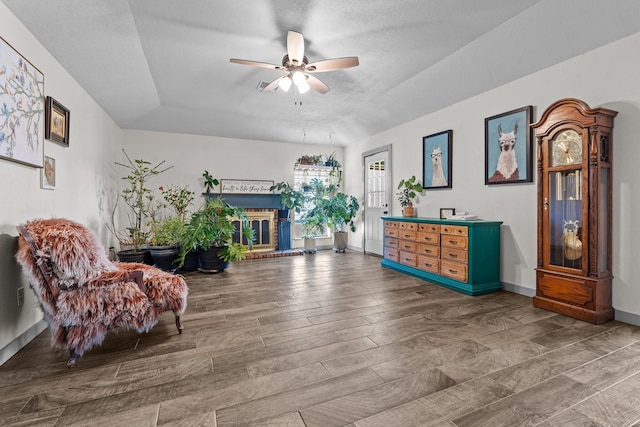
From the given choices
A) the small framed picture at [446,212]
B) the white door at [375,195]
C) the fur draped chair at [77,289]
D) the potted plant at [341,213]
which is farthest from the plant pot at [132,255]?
the small framed picture at [446,212]

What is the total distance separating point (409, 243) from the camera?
14.7 ft

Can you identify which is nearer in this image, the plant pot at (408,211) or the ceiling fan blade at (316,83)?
the ceiling fan blade at (316,83)

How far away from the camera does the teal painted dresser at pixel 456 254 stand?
3535 millimetres

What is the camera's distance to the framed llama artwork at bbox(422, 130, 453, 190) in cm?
443

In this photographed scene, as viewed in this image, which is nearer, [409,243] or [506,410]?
[506,410]

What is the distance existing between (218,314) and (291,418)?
1649 millimetres

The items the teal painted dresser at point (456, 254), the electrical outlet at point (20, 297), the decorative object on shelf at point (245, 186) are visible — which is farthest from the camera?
the decorative object on shelf at point (245, 186)

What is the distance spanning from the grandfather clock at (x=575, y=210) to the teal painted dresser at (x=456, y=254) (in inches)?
22.8

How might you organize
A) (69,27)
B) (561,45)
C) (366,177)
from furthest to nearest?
(366,177)
(561,45)
(69,27)

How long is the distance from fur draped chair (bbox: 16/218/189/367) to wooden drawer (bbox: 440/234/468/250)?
10.9ft

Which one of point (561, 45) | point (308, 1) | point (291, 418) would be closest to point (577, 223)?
point (561, 45)

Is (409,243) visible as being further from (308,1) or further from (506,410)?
(308,1)

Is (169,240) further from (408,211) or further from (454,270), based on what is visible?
(454,270)

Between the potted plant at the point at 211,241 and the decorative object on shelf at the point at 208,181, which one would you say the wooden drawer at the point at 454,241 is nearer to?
the potted plant at the point at 211,241
